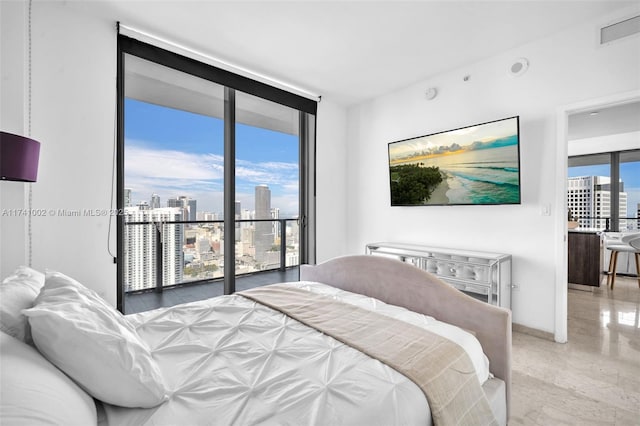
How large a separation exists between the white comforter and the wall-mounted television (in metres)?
2.00

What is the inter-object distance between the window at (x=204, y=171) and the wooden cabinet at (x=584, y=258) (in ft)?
12.7

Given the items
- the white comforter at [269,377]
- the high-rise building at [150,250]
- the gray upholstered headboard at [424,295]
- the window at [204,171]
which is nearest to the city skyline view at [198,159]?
the window at [204,171]

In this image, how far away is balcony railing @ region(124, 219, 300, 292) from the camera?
333 centimetres

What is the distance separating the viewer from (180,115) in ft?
11.5

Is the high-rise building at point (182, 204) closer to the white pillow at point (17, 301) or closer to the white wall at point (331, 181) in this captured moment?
the white wall at point (331, 181)

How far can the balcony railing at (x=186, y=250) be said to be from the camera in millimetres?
3326

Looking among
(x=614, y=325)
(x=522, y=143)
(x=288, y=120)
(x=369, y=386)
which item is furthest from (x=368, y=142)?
(x=369, y=386)

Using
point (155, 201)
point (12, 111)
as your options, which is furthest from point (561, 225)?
point (12, 111)

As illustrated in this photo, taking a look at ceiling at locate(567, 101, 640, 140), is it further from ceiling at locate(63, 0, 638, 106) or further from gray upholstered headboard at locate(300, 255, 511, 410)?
gray upholstered headboard at locate(300, 255, 511, 410)

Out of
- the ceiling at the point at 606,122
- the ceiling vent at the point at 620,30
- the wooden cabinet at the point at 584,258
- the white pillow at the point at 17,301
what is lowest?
the wooden cabinet at the point at 584,258

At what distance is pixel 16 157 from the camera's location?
164 centimetres

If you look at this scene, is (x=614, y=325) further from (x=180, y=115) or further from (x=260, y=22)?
(x=180, y=115)

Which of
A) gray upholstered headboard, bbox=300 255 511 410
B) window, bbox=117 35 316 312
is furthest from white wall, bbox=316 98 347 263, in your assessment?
gray upholstered headboard, bbox=300 255 511 410

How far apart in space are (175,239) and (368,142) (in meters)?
2.82
